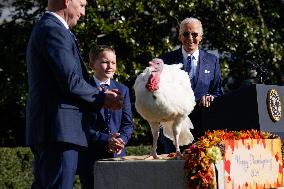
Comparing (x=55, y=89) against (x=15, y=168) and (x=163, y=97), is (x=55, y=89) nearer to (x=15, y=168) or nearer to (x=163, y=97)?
(x=163, y=97)

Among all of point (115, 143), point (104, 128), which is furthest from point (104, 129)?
point (115, 143)

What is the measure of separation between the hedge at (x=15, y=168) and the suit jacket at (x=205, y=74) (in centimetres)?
629

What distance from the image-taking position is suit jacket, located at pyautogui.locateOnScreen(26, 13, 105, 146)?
3902 millimetres

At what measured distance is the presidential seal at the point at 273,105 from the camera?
5.68 m

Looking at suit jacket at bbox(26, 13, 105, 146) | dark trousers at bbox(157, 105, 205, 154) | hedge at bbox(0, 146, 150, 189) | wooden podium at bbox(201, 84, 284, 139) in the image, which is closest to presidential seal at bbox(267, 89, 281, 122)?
wooden podium at bbox(201, 84, 284, 139)

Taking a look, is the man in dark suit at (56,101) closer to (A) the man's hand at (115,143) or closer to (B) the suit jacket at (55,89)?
(B) the suit jacket at (55,89)

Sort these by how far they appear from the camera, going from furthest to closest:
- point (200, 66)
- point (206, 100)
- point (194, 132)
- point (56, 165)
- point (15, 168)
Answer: point (15, 168)
point (194, 132)
point (200, 66)
point (206, 100)
point (56, 165)

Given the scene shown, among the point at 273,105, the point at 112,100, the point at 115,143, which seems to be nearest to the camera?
the point at 112,100

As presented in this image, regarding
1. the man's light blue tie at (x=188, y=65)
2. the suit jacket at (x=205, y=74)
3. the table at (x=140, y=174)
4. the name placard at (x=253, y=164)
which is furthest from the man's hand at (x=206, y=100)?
the table at (x=140, y=174)

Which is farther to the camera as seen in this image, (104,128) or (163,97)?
(104,128)

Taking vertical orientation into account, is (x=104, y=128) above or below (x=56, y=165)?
above

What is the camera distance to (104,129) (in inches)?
195

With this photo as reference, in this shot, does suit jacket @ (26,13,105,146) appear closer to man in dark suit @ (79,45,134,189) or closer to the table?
the table

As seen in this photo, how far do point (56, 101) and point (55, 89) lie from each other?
8 centimetres
